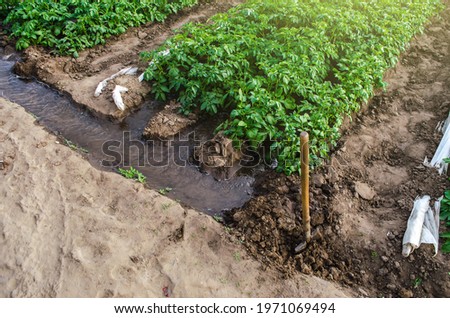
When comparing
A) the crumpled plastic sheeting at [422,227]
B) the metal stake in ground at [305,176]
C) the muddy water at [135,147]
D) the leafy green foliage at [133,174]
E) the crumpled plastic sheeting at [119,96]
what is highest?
the metal stake in ground at [305,176]

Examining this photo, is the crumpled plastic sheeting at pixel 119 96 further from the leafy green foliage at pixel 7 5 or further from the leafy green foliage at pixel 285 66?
the leafy green foliage at pixel 7 5

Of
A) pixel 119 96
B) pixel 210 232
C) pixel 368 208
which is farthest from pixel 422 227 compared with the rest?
pixel 119 96

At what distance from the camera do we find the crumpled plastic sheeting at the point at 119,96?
6.12 metres

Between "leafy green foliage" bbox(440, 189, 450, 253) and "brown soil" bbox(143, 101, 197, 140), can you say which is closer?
"leafy green foliage" bbox(440, 189, 450, 253)

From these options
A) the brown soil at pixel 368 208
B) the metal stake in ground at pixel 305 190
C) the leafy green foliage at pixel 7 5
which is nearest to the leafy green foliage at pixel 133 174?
the brown soil at pixel 368 208

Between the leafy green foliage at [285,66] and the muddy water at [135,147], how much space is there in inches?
24.3

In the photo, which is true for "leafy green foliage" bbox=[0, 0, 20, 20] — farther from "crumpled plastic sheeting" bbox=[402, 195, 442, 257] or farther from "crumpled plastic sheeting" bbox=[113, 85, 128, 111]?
"crumpled plastic sheeting" bbox=[402, 195, 442, 257]

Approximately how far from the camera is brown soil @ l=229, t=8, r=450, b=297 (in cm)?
407

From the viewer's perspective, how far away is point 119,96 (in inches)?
243

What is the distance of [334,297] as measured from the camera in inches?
150

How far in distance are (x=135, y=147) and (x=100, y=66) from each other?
2328 mm

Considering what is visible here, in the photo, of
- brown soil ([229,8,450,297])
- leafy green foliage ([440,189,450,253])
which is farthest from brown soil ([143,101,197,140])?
leafy green foliage ([440,189,450,253])

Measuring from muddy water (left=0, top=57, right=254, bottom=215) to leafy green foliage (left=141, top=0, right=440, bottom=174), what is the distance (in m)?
0.62

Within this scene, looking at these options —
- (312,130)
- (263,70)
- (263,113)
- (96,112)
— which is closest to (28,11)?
(96,112)
